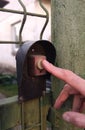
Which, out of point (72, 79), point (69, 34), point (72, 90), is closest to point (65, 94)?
point (72, 90)

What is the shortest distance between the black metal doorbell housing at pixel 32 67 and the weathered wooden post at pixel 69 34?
6cm

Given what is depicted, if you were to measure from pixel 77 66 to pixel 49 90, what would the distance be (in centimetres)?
21

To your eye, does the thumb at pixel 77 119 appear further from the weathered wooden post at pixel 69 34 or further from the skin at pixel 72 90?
the weathered wooden post at pixel 69 34

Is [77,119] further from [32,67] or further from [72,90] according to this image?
[32,67]

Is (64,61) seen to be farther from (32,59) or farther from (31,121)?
(31,121)

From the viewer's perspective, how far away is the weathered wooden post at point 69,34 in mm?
1028

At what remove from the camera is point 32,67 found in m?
1.01

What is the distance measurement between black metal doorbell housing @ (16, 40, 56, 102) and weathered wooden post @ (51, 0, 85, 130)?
0.06 metres

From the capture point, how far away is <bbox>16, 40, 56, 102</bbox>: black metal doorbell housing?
991 mm

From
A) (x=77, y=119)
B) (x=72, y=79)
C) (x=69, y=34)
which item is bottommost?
(x=77, y=119)

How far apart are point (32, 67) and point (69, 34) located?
229 millimetres

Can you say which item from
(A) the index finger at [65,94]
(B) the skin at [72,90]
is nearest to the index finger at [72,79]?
(B) the skin at [72,90]

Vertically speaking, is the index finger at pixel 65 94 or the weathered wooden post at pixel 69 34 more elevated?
the weathered wooden post at pixel 69 34

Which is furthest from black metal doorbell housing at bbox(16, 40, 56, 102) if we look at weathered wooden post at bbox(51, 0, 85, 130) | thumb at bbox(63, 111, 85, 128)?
thumb at bbox(63, 111, 85, 128)
